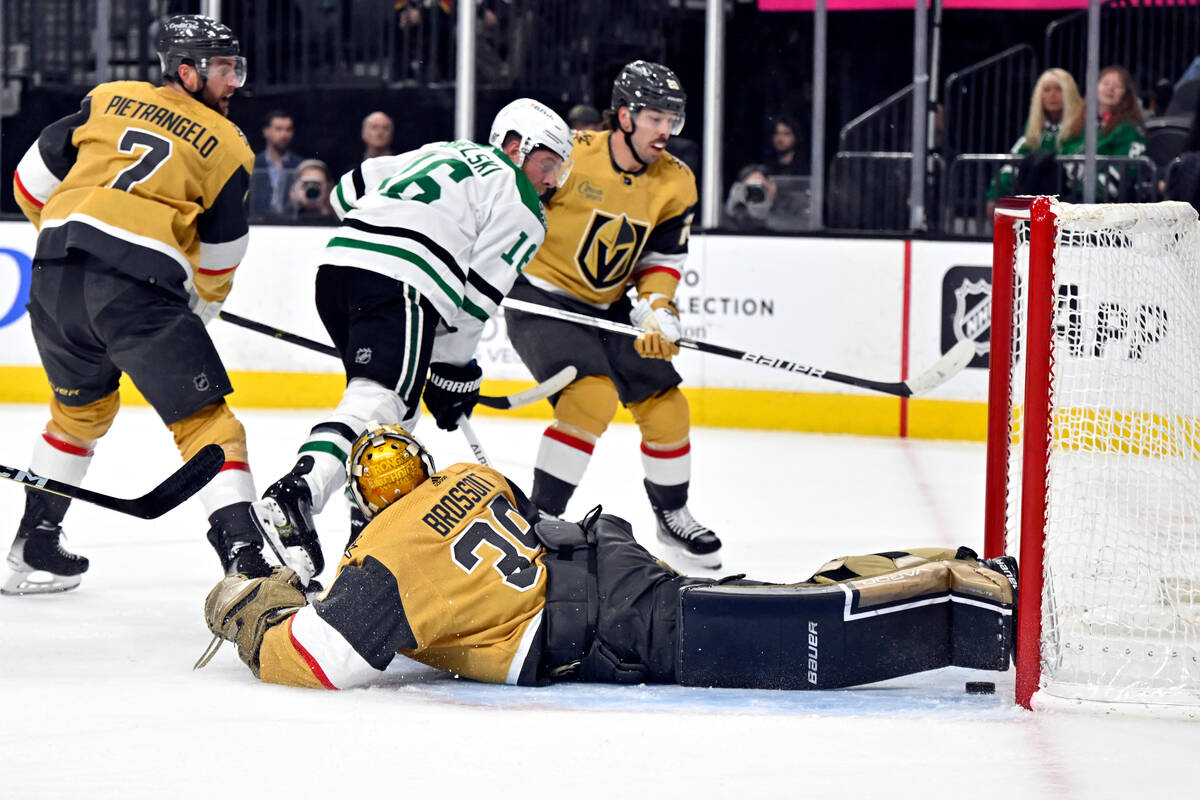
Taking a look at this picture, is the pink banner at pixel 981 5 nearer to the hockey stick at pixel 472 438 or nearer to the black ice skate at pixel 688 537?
the black ice skate at pixel 688 537

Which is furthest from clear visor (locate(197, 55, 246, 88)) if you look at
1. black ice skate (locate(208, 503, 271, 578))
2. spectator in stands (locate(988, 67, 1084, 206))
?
spectator in stands (locate(988, 67, 1084, 206))

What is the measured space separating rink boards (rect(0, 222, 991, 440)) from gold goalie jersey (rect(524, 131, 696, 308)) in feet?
6.60

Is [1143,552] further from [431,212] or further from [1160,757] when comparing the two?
[431,212]

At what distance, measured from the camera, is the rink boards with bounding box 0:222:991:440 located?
6.00 m

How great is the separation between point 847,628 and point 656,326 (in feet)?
4.98

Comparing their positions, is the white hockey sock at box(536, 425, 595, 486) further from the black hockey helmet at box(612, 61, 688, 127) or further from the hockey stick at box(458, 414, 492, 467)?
the black hockey helmet at box(612, 61, 688, 127)

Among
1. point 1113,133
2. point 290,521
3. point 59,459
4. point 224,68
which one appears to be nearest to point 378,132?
point 1113,133

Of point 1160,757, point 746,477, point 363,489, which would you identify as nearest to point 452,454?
point 746,477

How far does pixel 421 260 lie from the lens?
323cm

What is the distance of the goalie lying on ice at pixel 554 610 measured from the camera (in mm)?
2531

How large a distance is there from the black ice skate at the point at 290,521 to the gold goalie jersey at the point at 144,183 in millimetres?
589

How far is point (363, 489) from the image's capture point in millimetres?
2623

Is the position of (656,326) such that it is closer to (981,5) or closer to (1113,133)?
(1113,133)

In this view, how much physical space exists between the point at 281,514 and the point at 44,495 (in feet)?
2.92
